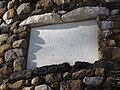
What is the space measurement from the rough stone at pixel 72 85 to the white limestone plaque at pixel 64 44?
0.90ft

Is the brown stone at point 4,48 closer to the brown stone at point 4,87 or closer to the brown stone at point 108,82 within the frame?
the brown stone at point 4,87

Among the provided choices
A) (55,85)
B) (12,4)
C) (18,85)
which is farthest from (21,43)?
(55,85)

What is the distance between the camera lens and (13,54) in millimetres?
4109

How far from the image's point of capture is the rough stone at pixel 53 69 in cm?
373

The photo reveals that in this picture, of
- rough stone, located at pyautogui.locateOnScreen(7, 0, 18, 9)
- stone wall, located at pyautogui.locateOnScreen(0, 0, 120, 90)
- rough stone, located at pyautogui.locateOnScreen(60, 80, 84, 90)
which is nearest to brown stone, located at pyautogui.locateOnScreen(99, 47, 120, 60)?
stone wall, located at pyautogui.locateOnScreen(0, 0, 120, 90)

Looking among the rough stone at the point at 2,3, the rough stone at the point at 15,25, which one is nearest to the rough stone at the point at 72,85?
the rough stone at the point at 15,25

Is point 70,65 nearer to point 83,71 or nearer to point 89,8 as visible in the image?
point 83,71

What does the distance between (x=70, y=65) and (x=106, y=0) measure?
819 millimetres

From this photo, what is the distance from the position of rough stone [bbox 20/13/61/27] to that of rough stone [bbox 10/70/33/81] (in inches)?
23.4

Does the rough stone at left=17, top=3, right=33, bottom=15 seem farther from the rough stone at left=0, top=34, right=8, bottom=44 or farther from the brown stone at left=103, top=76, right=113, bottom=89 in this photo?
the brown stone at left=103, top=76, right=113, bottom=89

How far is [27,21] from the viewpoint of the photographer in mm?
4199

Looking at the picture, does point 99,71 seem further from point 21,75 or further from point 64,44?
point 21,75

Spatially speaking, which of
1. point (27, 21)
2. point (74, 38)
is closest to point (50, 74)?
point (74, 38)

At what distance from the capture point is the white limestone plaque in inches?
151
